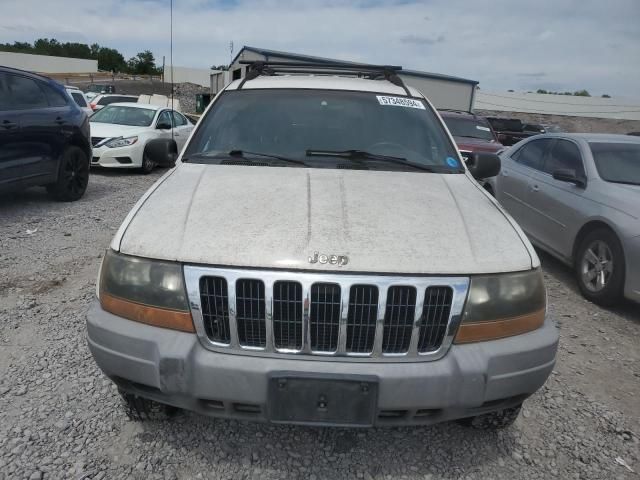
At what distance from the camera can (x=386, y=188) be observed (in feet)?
8.18

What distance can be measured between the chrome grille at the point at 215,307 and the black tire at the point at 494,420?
4.23ft

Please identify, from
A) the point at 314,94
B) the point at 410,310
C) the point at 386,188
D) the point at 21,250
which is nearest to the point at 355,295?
the point at 410,310

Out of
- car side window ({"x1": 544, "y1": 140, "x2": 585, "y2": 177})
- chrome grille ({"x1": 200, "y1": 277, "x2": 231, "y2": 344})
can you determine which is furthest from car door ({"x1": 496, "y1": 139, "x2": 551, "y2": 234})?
chrome grille ({"x1": 200, "y1": 277, "x2": 231, "y2": 344})

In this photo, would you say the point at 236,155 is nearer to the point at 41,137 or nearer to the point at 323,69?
the point at 323,69

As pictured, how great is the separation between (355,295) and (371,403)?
415mm

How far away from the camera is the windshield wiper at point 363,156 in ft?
9.41

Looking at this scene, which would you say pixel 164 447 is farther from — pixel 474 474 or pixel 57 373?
pixel 474 474

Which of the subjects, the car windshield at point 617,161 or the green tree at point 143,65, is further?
the green tree at point 143,65

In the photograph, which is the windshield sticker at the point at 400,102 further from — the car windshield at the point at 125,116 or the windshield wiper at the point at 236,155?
the car windshield at the point at 125,116

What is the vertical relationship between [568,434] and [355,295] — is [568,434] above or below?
below

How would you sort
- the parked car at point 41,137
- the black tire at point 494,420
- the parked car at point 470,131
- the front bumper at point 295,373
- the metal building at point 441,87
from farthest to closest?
the metal building at point 441,87
the parked car at point 470,131
the parked car at point 41,137
the black tire at point 494,420
the front bumper at point 295,373

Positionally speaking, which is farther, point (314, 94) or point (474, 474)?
point (314, 94)

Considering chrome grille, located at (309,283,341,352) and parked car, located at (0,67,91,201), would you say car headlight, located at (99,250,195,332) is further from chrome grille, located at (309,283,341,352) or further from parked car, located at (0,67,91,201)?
parked car, located at (0,67,91,201)

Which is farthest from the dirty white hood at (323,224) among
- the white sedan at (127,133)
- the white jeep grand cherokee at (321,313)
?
the white sedan at (127,133)
